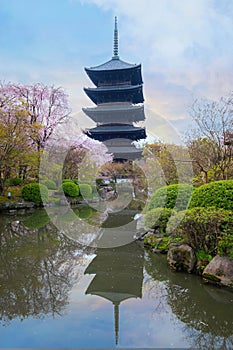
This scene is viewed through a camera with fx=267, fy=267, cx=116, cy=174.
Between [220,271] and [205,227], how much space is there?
61cm

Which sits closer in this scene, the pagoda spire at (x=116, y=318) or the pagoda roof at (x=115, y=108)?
the pagoda spire at (x=116, y=318)

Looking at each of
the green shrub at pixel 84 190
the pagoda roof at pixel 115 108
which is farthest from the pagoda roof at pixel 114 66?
the green shrub at pixel 84 190

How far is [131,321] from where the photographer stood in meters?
2.74

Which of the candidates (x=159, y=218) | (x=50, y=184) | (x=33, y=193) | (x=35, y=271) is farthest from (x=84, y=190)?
(x=35, y=271)

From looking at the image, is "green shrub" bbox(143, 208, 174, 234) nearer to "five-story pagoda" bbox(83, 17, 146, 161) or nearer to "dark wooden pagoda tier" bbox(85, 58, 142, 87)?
"five-story pagoda" bbox(83, 17, 146, 161)

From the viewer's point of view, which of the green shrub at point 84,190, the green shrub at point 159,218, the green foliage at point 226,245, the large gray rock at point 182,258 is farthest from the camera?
the green shrub at point 84,190

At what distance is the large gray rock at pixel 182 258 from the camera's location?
3.98 meters

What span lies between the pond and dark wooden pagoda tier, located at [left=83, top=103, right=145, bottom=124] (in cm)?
1631

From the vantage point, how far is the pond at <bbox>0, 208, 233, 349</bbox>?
245 cm

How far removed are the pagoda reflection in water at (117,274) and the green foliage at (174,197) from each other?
1.05m

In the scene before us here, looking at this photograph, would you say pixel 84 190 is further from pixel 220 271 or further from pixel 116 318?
pixel 116 318

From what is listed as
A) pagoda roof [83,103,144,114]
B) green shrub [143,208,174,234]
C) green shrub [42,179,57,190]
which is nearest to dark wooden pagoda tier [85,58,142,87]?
pagoda roof [83,103,144,114]

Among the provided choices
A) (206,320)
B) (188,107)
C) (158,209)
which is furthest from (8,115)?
(206,320)

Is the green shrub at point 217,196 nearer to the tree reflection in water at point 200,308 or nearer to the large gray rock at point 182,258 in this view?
the large gray rock at point 182,258
